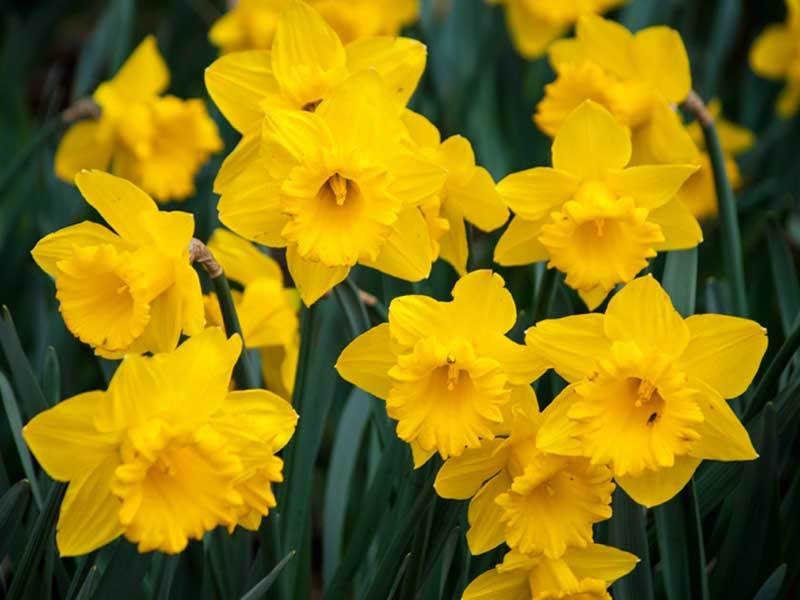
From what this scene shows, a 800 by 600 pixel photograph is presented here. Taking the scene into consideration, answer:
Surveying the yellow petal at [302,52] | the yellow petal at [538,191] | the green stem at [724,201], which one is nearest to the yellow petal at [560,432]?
the yellow petal at [538,191]

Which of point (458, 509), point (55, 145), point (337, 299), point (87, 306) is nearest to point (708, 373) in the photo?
point (458, 509)

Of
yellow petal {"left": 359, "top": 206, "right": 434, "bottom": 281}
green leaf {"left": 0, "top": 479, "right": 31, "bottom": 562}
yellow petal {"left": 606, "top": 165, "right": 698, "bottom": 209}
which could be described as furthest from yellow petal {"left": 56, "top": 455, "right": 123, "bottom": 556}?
yellow petal {"left": 606, "top": 165, "right": 698, "bottom": 209}

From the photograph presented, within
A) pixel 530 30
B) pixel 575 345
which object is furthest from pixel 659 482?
pixel 530 30

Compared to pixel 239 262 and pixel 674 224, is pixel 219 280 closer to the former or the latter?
pixel 239 262

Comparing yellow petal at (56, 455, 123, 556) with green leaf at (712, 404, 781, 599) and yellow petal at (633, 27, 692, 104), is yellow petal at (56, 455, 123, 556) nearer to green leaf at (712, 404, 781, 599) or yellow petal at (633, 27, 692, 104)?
green leaf at (712, 404, 781, 599)

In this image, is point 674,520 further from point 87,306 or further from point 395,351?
point 87,306
